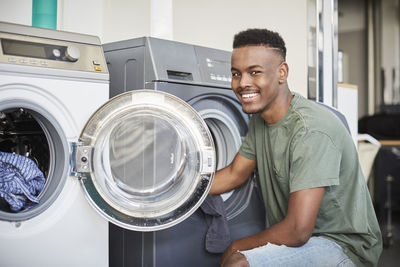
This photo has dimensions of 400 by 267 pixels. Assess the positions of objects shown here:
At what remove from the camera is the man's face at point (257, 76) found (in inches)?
64.1

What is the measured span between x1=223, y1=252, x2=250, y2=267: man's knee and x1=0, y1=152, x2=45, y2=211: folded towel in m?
0.64

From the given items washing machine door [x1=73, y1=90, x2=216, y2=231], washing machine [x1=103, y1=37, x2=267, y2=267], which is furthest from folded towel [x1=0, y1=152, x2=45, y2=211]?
washing machine [x1=103, y1=37, x2=267, y2=267]

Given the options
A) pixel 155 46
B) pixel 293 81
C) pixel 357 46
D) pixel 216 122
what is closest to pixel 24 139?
pixel 155 46

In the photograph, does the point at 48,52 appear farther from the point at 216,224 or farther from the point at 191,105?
the point at 216,224

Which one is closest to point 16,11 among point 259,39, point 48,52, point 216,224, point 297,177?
point 48,52

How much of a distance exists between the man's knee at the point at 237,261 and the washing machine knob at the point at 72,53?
826 millimetres

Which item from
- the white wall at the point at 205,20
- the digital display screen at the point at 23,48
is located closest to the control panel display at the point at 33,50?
the digital display screen at the point at 23,48

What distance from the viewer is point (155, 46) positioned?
5.65ft

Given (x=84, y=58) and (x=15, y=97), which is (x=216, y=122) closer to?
(x=84, y=58)

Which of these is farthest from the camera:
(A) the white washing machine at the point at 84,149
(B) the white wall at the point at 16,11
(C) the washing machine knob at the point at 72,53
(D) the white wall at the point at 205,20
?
(D) the white wall at the point at 205,20

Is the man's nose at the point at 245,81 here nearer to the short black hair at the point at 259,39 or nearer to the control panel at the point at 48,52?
the short black hair at the point at 259,39

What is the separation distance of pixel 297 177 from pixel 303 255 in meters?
0.26

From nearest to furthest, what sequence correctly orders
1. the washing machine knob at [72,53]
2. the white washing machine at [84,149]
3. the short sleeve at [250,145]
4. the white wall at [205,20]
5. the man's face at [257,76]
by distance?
the white washing machine at [84,149] < the washing machine knob at [72,53] < the man's face at [257,76] < the short sleeve at [250,145] < the white wall at [205,20]

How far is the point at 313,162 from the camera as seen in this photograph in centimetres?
147
